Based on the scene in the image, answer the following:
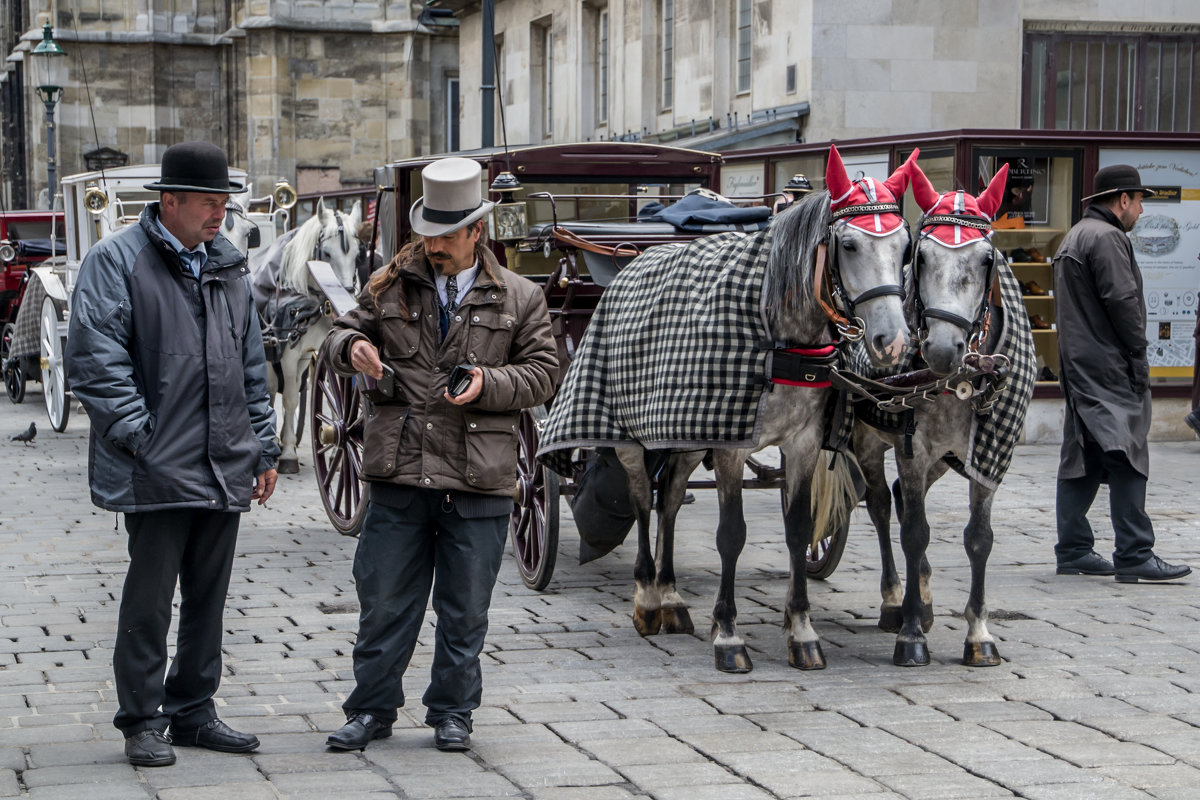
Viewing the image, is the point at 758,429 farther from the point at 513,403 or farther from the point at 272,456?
the point at 272,456

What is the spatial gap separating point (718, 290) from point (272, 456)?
2076mm

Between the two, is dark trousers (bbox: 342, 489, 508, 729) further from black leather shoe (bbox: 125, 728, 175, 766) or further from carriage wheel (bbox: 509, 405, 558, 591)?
carriage wheel (bbox: 509, 405, 558, 591)

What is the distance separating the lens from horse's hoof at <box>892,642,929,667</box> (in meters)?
6.41

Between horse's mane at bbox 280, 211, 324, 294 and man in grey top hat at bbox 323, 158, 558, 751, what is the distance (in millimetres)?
6952

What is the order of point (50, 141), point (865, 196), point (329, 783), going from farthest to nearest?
point (50, 141)
point (865, 196)
point (329, 783)

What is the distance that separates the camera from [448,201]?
5215mm

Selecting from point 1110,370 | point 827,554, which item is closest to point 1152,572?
point 1110,370

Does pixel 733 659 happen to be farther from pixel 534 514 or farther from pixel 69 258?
pixel 69 258

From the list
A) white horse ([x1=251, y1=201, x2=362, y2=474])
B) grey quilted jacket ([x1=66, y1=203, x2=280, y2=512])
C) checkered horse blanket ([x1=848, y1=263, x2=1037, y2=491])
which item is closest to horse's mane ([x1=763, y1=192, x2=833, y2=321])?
checkered horse blanket ([x1=848, y1=263, x2=1037, y2=491])

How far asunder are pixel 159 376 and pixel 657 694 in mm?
2183

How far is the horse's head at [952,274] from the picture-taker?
594 cm

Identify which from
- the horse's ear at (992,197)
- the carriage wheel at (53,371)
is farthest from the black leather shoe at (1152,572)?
the carriage wheel at (53,371)

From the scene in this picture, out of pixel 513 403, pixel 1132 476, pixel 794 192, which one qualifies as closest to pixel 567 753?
pixel 513 403

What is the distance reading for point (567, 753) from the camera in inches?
204
